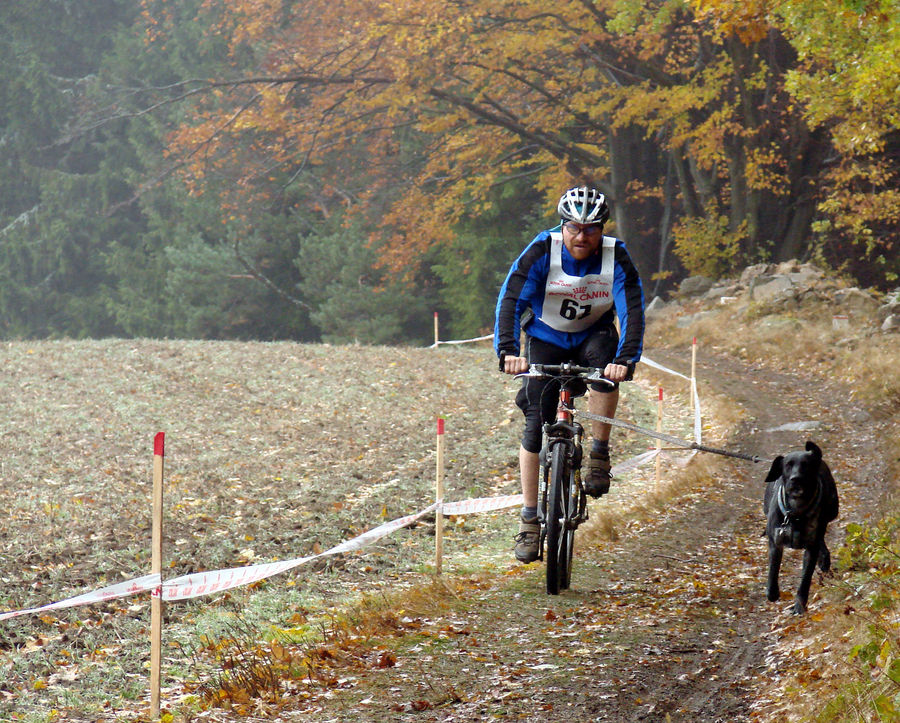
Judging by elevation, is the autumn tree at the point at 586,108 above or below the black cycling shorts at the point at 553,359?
above

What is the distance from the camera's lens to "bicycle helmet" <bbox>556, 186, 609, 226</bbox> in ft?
20.2

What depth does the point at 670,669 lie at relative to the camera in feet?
17.1

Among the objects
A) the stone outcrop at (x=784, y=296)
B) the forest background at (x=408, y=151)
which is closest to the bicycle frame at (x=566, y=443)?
the forest background at (x=408, y=151)

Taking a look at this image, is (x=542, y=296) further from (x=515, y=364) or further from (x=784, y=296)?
(x=784, y=296)

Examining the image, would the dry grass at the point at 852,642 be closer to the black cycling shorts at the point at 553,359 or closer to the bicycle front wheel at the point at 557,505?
the bicycle front wheel at the point at 557,505

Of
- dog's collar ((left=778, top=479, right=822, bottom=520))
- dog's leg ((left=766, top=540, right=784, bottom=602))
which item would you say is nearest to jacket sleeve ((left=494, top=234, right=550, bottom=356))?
dog's collar ((left=778, top=479, right=822, bottom=520))

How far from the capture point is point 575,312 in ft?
21.3

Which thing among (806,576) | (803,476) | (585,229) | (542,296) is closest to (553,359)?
(542,296)

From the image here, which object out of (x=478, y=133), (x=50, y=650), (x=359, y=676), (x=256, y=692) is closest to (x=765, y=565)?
(x=359, y=676)

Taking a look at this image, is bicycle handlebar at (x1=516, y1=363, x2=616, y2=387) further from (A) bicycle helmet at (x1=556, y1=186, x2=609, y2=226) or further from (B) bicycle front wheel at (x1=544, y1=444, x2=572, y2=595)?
(A) bicycle helmet at (x1=556, y1=186, x2=609, y2=226)

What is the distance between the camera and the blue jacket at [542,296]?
20.6 feet

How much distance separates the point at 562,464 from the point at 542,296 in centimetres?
108

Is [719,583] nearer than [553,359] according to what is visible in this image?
No

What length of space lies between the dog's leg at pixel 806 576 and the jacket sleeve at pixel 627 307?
152 centimetres
